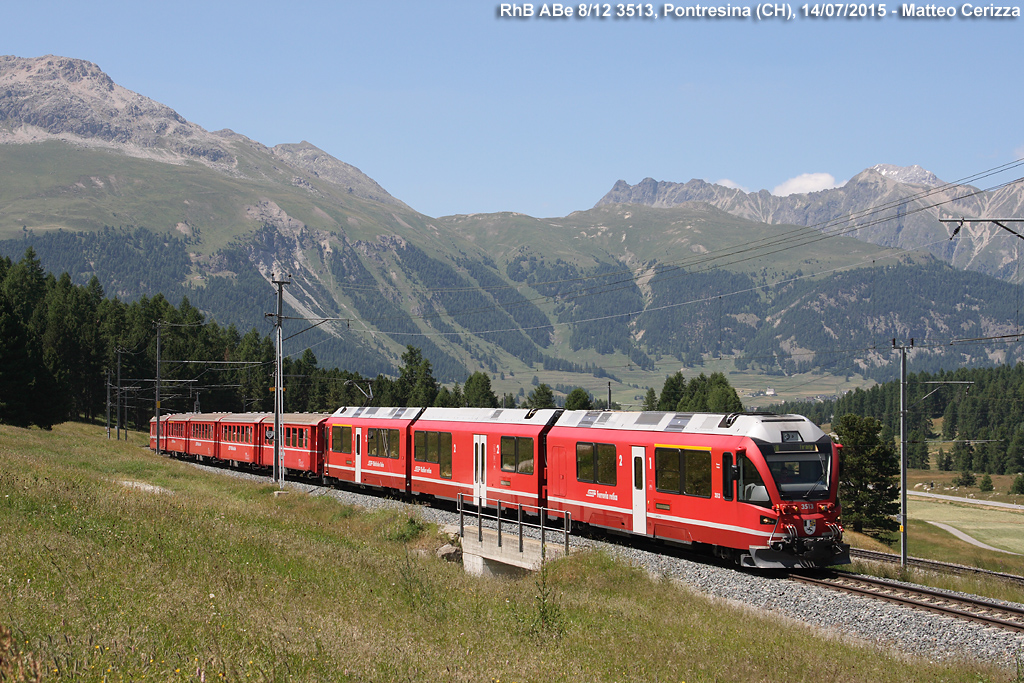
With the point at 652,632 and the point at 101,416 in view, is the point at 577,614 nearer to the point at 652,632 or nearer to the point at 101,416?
the point at 652,632

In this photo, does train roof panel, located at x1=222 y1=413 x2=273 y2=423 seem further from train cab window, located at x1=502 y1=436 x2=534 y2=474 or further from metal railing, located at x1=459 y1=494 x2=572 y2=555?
train cab window, located at x1=502 y1=436 x2=534 y2=474

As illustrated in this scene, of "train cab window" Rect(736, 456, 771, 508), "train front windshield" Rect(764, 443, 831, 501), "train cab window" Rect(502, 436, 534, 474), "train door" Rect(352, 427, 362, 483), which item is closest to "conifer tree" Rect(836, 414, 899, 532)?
"train door" Rect(352, 427, 362, 483)

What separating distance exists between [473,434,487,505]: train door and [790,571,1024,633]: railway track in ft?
42.8

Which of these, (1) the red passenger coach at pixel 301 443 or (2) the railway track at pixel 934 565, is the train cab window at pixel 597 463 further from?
(1) the red passenger coach at pixel 301 443

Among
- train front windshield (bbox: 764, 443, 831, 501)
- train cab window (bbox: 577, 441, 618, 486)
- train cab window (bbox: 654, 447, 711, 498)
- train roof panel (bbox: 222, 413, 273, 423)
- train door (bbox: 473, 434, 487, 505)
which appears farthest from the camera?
train roof panel (bbox: 222, 413, 273, 423)

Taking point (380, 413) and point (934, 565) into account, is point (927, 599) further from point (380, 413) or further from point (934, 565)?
point (380, 413)

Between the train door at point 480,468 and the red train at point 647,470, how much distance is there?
0.04m

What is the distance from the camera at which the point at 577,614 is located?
14.5 m

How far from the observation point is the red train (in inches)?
788

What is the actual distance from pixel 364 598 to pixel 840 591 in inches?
407

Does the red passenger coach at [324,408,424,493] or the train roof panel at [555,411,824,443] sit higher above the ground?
the train roof panel at [555,411,824,443]

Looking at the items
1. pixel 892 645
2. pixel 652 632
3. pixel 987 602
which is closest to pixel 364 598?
pixel 652 632

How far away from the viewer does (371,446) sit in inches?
1548

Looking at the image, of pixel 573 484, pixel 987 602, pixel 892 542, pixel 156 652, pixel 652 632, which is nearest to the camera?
pixel 156 652
